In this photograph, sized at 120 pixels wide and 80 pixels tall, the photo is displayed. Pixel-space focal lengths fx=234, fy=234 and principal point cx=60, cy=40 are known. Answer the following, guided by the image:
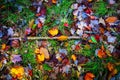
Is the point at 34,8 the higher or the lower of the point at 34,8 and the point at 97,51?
the higher

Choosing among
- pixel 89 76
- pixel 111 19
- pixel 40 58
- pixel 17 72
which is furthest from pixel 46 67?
pixel 111 19

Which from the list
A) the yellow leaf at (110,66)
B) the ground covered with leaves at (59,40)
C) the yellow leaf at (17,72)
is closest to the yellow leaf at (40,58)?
the ground covered with leaves at (59,40)

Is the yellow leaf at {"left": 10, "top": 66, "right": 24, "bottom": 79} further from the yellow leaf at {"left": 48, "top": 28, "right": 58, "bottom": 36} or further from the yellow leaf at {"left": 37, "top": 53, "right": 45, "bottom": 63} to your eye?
the yellow leaf at {"left": 48, "top": 28, "right": 58, "bottom": 36}

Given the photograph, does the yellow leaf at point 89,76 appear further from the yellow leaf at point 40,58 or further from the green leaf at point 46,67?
the yellow leaf at point 40,58

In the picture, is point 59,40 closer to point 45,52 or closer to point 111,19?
point 45,52

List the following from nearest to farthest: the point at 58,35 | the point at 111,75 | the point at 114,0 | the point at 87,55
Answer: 1. the point at 111,75
2. the point at 87,55
3. the point at 58,35
4. the point at 114,0

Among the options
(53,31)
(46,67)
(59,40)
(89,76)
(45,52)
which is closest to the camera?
(89,76)

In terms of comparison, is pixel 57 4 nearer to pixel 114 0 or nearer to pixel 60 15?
pixel 60 15

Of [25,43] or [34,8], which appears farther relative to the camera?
[34,8]

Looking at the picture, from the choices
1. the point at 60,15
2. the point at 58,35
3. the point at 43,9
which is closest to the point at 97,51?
the point at 58,35
